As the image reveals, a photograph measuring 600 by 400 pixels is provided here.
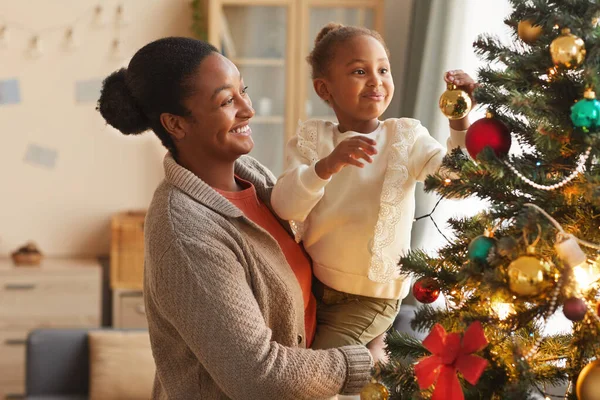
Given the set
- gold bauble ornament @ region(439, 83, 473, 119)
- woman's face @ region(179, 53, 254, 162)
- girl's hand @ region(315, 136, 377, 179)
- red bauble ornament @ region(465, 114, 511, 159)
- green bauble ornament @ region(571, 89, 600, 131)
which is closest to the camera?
green bauble ornament @ region(571, 89, 600, 131)

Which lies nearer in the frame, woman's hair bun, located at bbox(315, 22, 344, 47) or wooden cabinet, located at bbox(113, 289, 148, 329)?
woman's hair bun, located at bbox(315, 22, 344, 47)

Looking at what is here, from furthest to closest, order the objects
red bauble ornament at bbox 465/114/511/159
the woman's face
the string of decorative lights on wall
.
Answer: the string of decorative lights on wall < the woman's face < red bauble ornament at bbox 465/114/511/159

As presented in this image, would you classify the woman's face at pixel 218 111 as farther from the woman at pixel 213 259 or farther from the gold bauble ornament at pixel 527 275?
the gold bauble ornament at pixel 527 275

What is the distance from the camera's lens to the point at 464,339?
117cm

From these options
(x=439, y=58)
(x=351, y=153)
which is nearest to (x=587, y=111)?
(x=351, y=153)

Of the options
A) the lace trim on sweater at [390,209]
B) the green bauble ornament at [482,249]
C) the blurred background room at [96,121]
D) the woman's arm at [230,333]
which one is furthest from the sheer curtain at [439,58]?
the green bauble ornament at [482,249]

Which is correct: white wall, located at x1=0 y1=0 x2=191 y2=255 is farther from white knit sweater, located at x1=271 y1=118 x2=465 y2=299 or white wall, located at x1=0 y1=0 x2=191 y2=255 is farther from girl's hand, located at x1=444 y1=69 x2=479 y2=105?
girl's hand, located at x1=444 y1=69 x2=479 y2=105

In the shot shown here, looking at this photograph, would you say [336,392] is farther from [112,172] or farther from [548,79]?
[112,172]

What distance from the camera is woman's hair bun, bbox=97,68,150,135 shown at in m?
1.63

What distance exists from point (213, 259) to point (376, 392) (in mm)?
374

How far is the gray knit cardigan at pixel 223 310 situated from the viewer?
1426 millimetres

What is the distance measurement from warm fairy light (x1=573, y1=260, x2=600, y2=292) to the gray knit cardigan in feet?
1.62

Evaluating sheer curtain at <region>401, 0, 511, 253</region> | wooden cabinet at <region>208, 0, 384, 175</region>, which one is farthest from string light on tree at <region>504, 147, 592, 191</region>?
wooden cabinet at <region>208, 0, 384, 175</region>

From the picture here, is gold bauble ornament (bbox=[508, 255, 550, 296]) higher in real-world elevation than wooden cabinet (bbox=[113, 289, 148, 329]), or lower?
higher
